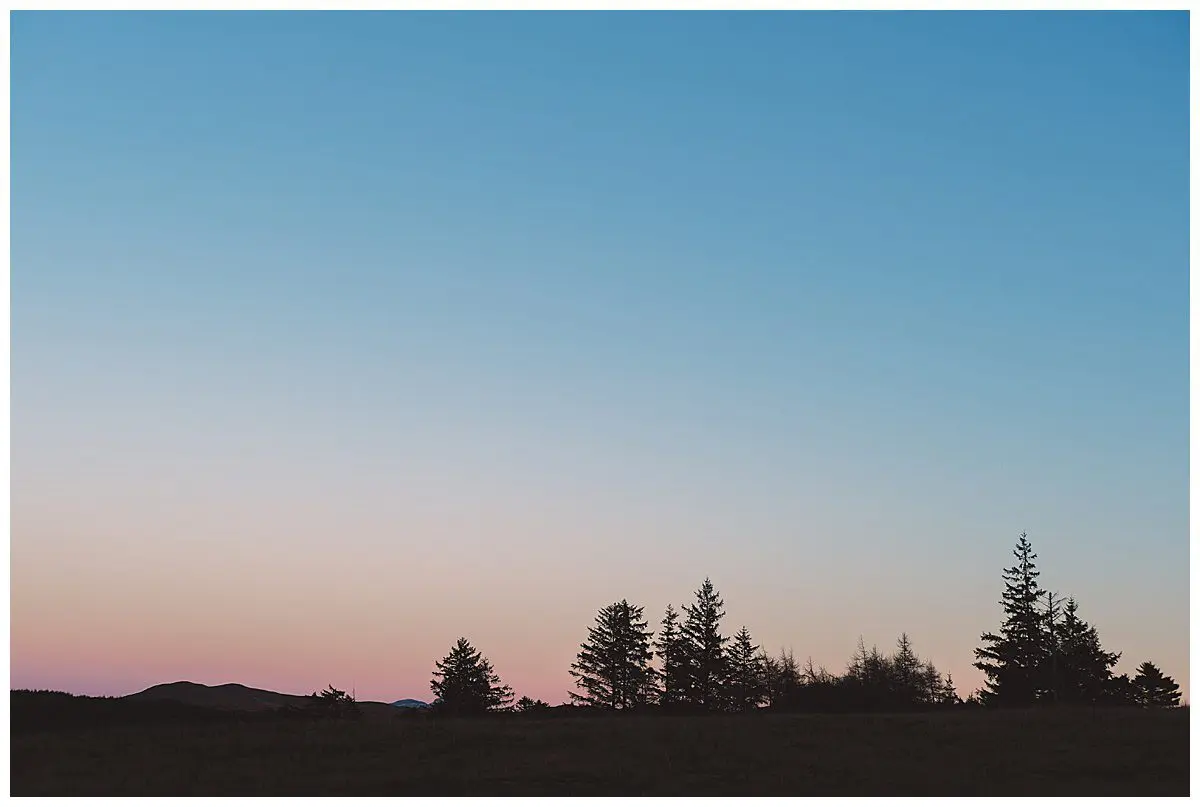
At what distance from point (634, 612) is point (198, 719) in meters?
59.5

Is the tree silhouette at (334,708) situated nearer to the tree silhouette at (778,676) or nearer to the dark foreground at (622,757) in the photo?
the dark foreground at (622,757)

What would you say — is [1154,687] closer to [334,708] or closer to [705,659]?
[705,659]

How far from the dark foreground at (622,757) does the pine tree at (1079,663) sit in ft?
145

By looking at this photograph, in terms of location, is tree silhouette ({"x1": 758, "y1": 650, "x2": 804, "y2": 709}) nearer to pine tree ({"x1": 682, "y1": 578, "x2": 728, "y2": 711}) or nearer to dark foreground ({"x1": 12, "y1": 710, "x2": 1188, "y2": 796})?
pine tree ({"x1": 682, "y1": 578, "x2": 728, "y2": 711})

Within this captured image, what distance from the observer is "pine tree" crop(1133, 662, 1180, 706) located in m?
92.3

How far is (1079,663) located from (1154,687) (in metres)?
17.8

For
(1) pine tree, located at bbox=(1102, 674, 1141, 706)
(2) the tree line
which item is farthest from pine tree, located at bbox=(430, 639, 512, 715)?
(1) pine tree, located at bbox=(1102, 674, 1141, 706)

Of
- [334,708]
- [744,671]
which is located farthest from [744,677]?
[334,708]

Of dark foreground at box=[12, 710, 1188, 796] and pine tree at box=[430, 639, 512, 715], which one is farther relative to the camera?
pine tree at box=[430, 639, 512, 715]

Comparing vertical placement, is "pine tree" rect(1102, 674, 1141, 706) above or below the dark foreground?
above

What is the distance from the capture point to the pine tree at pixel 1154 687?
3633 inches

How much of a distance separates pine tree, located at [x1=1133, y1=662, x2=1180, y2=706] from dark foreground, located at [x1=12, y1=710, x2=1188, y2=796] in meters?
55.9

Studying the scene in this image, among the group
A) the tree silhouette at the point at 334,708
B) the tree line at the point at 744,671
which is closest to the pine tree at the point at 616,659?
the tree line at the point at 744,671
